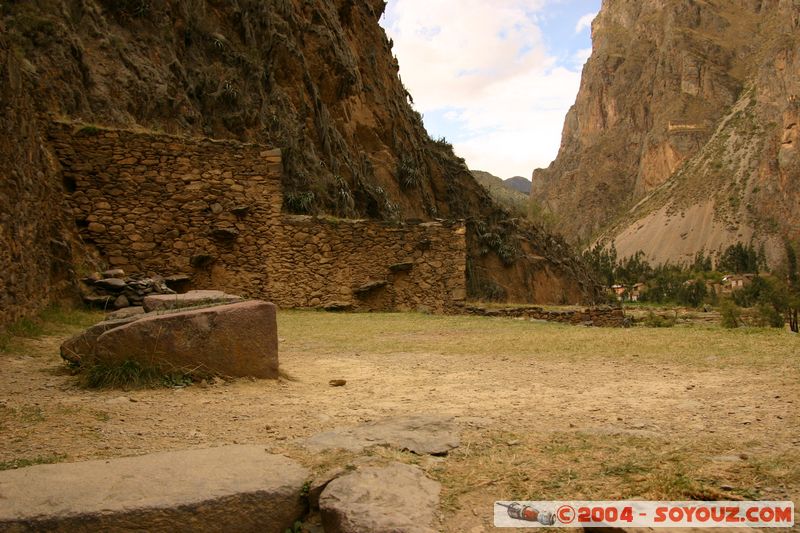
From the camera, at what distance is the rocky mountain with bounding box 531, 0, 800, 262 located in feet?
329

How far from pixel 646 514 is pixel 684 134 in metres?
154

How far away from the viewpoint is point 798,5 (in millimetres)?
120875

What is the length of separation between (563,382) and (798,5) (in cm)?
14847

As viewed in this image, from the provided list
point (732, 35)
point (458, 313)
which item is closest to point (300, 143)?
point (458, 313)

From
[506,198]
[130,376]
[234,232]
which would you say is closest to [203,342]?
[130,376]

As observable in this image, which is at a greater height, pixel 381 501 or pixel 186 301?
pixel 186 301

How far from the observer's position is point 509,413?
3.82 metres

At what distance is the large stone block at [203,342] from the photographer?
4762mm

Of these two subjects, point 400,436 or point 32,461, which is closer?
point 32,461

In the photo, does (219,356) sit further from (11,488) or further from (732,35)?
(732,35)

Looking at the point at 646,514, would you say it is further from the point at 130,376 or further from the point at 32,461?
the point at 130,376

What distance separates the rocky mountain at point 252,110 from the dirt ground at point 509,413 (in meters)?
3.07

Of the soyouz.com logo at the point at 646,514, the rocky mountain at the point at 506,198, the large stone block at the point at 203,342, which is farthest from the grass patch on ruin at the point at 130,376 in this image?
the rocky mountain at the point at 506,198

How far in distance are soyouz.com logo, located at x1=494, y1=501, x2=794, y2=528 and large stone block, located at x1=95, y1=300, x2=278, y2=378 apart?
3094 millimetres
